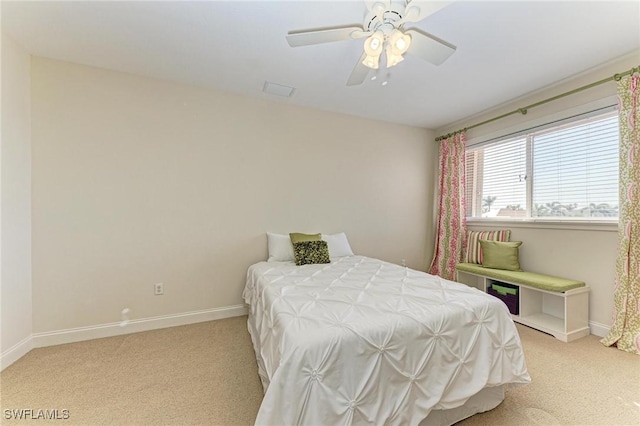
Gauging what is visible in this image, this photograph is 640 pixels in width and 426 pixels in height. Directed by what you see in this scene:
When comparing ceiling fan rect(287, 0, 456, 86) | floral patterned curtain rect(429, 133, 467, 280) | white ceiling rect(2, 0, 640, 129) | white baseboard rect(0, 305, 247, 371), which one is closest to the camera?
ceiling fan rect(287, 0, 456, 86)

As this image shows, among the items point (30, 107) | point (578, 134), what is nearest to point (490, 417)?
point (578, 134)

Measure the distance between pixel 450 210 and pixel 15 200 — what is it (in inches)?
187

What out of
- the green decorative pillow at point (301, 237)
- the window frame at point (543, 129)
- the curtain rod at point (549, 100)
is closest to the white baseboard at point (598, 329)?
the window frame at point (543, 129)

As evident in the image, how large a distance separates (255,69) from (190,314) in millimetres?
2597

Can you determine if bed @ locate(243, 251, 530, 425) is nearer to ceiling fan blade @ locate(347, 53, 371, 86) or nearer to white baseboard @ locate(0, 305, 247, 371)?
white baseboard @ locate(0, 305, 247, 371)

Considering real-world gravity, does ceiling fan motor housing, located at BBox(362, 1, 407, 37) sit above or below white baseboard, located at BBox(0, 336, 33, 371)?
above

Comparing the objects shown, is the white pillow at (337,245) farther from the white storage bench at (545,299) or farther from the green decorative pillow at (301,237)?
the white storage bench at (545,299)

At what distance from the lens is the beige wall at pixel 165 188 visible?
2.36m

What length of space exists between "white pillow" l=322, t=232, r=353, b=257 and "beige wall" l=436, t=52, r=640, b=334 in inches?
81.7

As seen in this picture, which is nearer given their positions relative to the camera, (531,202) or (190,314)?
(190,314)

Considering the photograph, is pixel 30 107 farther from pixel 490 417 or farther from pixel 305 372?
pixel 490 417

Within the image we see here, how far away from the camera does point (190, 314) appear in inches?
110

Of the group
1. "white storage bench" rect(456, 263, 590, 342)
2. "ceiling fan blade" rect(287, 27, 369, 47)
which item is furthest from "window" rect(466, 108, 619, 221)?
"ceiling fan blade" rect(287, 27, 369, 47)

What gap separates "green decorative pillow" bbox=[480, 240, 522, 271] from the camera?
3029 millimetres
